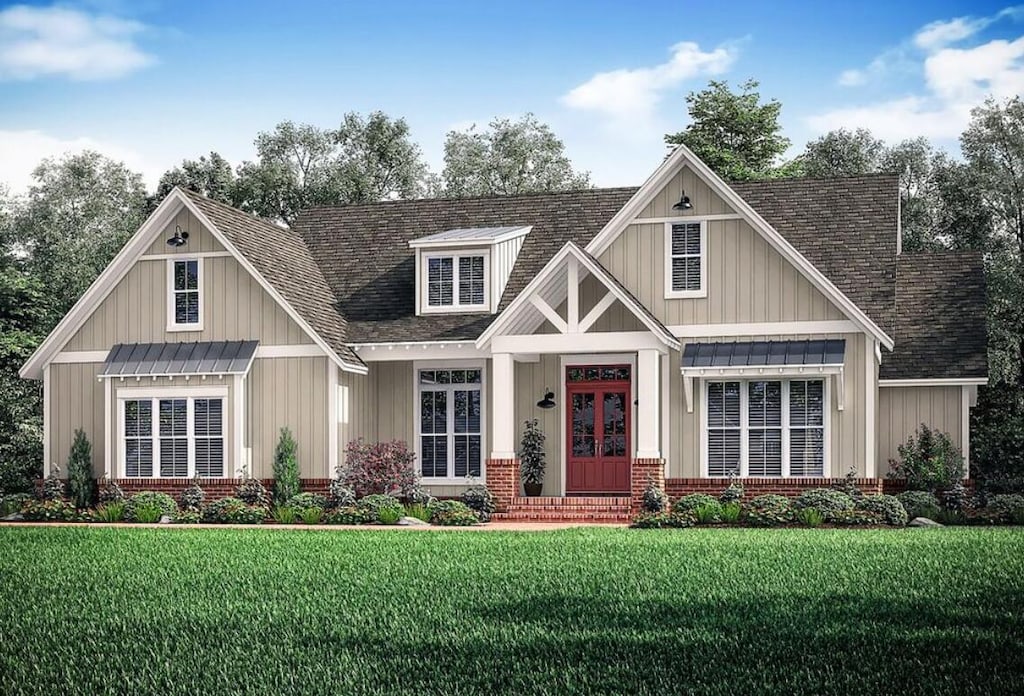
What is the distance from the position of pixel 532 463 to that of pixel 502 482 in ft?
6.38

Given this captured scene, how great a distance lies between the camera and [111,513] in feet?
85.6

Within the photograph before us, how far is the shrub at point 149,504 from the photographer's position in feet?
86.0

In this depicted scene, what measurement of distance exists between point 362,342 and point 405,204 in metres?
5.47

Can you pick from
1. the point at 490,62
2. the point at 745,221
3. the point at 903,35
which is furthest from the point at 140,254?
the point at 903,35

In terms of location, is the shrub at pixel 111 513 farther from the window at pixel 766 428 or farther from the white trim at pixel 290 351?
the window at pixel 766 428

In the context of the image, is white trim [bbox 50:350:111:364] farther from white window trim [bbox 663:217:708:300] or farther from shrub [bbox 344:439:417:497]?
white window trim [bbox 663:217:708:300]

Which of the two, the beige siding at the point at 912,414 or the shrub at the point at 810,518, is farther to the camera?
the beige siding at the point at 912,414

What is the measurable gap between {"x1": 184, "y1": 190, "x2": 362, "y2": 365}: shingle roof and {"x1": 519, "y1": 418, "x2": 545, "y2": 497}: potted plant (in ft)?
12.3

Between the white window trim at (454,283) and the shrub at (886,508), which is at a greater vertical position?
the white window trim at (454,283)

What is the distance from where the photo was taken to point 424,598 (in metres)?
14.6

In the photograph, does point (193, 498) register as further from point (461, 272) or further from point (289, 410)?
point (461, 272)

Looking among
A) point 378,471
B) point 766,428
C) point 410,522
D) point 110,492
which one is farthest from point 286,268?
point 766,428

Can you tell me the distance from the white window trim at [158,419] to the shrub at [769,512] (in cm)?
1035

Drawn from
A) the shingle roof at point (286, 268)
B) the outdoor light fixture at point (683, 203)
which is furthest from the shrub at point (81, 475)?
the outdoor light fixture at point (683, 203)
